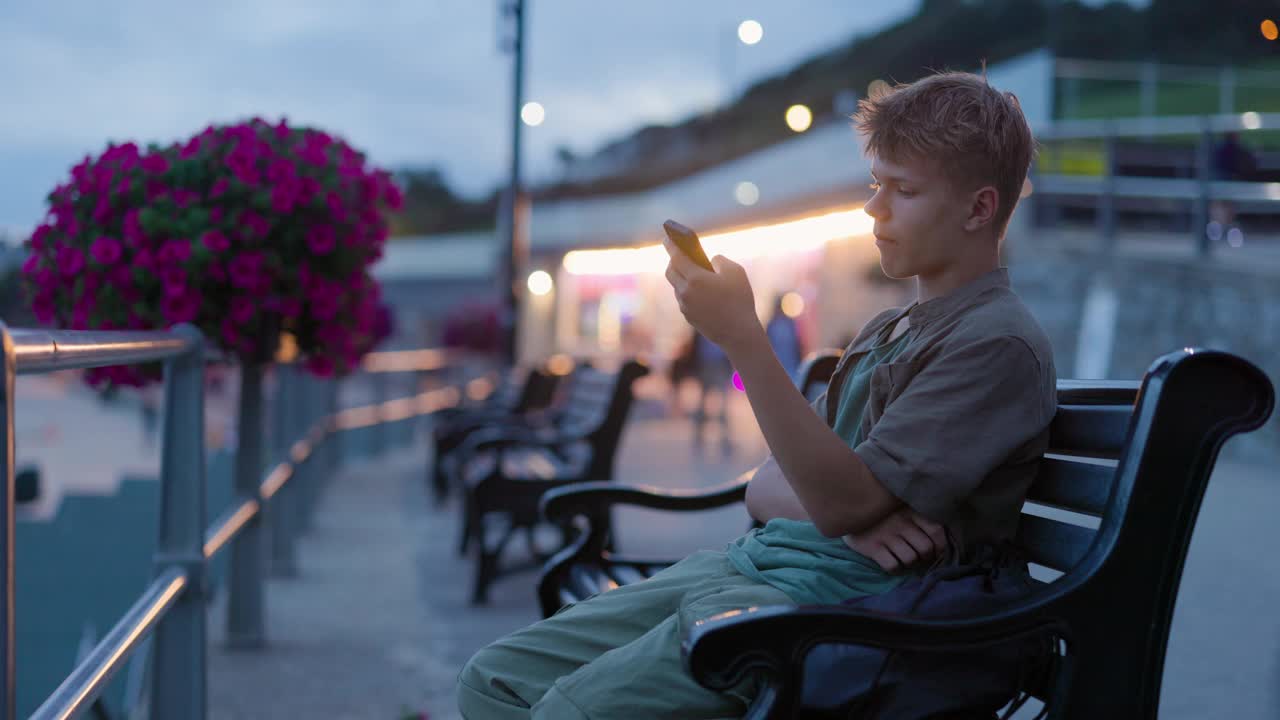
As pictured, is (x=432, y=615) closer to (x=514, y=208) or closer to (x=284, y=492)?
(x=284, y=492)

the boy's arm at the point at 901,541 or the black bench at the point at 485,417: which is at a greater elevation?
the boy's arm at the point at 901,541

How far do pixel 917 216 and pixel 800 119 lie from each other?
22509 millimetres

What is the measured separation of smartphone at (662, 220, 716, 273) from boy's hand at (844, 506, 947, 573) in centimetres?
43

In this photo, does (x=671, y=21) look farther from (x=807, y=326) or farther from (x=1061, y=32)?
(x=1061, y=32)

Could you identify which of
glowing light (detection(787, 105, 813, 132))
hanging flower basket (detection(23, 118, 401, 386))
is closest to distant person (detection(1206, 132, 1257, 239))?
hanging flower basket (detection(23, 118, 401, 386))

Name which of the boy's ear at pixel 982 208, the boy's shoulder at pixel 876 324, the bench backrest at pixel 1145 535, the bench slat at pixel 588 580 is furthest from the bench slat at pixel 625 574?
the boy's ear at pixel 982 208

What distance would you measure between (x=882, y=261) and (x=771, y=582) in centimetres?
51

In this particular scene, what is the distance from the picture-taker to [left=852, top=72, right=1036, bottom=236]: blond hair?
1.63 meters

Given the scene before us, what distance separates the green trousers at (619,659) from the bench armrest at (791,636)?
144mm

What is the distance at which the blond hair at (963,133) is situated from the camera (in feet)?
5.36

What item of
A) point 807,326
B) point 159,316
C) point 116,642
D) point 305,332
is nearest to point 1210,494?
point 305,332

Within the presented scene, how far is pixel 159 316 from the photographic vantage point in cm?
340

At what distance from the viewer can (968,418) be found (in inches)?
59.5

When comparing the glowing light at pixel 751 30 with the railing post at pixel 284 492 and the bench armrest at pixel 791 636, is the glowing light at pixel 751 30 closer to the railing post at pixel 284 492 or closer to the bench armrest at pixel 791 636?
the railing post at pixel 284 492
